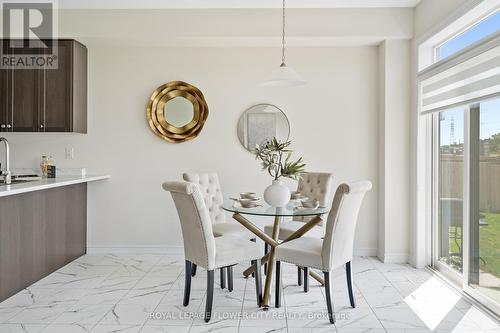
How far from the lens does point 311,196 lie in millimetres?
3824

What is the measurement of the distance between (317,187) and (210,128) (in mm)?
1447

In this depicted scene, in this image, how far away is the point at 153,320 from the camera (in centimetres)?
262

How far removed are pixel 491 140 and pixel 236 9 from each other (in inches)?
108

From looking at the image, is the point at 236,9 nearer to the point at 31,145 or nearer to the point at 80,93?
the point at 80,93

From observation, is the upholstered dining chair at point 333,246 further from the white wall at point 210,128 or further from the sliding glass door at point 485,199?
the white wall at point 210,128

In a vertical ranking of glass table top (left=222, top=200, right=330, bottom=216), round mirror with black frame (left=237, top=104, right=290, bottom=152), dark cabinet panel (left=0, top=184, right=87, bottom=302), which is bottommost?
dark cabinet panel (left=0, top=184, right=87, bottom=302)

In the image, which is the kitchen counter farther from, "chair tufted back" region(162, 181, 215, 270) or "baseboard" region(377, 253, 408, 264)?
"baseboard" region(377, 253, 408, 264)

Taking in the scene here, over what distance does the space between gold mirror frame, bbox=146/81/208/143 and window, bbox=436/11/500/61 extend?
2.58 metres

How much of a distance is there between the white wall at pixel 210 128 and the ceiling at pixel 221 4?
1.67ft

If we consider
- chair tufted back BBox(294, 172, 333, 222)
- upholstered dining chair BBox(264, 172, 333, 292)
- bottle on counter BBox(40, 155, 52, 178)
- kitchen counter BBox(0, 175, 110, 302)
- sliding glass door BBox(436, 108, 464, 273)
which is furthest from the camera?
bottle on counter BBox(40, 155, 52, 178)

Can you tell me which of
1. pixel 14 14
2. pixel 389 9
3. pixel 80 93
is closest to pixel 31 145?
pixel 80 93

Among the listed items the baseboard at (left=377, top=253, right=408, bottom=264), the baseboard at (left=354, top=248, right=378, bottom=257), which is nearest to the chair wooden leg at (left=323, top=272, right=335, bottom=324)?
the baseboard at (left=377, top=253, right=408, bottom=264)

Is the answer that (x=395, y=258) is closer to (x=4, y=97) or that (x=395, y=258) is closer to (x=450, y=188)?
(x=450, y=188)

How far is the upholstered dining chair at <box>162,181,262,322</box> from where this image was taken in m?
2.53
